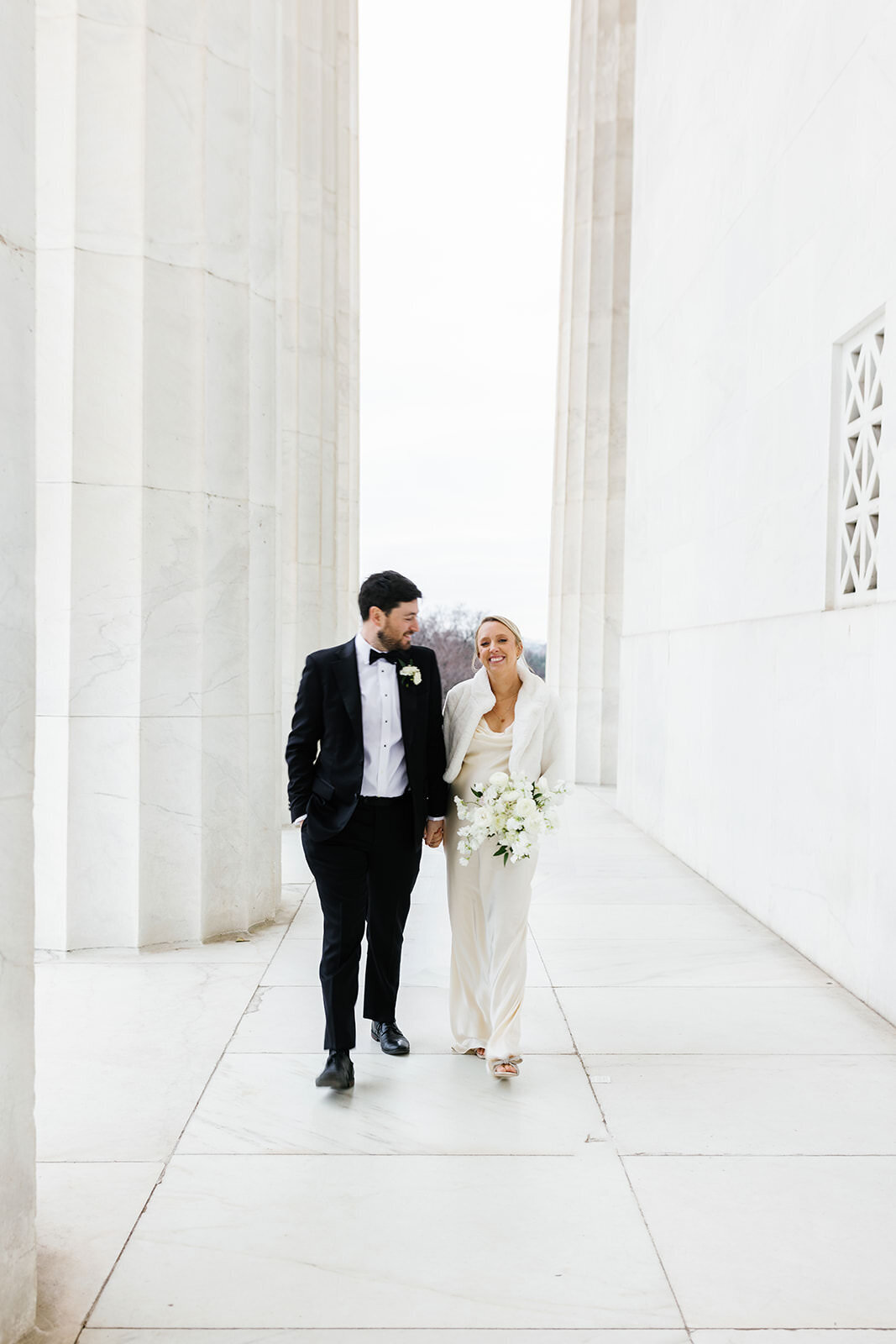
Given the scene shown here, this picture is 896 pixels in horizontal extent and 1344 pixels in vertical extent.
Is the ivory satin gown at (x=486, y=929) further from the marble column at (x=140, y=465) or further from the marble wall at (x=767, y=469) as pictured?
the marble column at (x=140, y=465)

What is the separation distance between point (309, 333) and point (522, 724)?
1060cm

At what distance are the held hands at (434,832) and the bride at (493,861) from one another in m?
0.07

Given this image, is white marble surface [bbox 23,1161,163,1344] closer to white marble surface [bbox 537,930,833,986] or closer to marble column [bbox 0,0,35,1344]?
marble column [bbox 0,0,35,1344]

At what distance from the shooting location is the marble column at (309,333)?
14445 millimetres

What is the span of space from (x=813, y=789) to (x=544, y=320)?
4984 cm

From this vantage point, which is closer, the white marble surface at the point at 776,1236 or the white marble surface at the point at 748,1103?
the white marble surface at the point at 776,1236

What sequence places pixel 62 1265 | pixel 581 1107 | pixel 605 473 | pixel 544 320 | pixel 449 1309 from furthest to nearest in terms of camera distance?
pixel 544 320 < pixel 605 473 < pixel 581 1107 < pixel 62 1265 < pixel 449 1309

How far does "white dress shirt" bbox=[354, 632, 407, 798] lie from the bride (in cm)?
34

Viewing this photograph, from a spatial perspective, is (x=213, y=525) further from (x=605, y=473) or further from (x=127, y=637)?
(x=605, y=473)

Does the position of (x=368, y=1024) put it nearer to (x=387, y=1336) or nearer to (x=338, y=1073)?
(x=338, y=1073)

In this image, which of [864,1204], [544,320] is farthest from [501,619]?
[544,320]

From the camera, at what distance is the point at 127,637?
791 cm

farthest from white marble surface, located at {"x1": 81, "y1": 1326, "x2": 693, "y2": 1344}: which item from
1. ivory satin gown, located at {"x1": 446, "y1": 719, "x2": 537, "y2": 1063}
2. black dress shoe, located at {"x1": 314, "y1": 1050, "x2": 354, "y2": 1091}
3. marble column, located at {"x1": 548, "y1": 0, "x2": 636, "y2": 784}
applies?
marble column, located at {"x1": 548, "y1": 0, "x2": 636, "y2": 784}

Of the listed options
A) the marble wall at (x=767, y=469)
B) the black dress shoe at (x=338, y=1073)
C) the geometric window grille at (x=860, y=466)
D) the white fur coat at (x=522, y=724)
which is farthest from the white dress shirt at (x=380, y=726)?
the geometric window grille at (x=860, y=466)
